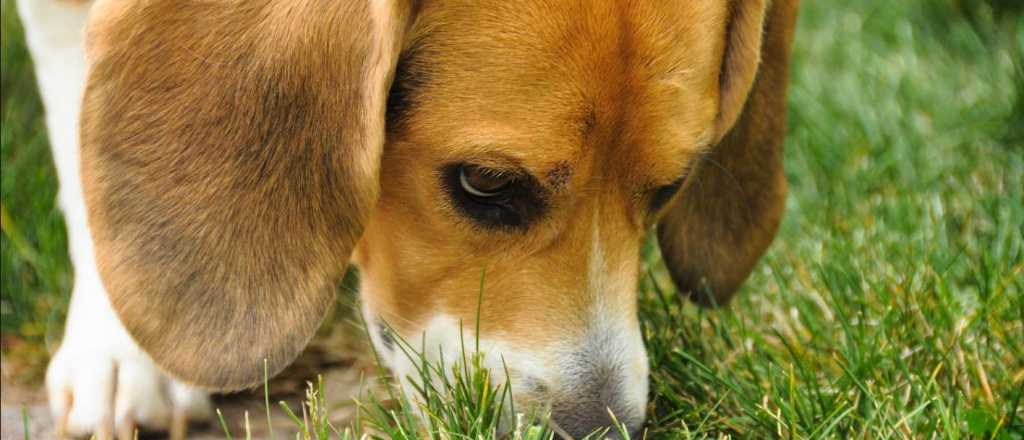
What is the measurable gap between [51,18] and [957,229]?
266cm

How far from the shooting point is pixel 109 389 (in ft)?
11.2

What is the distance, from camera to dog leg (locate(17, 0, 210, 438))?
3.37 m

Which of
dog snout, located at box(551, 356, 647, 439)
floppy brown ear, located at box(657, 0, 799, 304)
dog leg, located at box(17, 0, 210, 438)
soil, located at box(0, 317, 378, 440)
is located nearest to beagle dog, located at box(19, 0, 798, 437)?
dog snout, located at box(551, 356, 647, 439)

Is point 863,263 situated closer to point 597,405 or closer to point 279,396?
point 597,405

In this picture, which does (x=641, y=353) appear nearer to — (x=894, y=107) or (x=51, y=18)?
(x=51, y=18)

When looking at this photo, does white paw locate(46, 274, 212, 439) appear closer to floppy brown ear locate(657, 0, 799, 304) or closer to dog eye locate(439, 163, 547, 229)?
dog eye locate(439, 163, 547, 229)

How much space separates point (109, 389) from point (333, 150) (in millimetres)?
887

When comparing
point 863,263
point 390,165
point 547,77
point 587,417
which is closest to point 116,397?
point 390,165

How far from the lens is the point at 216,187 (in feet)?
10.2

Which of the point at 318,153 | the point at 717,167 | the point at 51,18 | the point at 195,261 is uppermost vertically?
the point at 51,18

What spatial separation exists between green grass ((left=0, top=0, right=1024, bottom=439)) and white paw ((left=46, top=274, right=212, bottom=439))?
→ 44 cm

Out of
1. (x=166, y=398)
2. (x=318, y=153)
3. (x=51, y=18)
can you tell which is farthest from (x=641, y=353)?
(x=51, y=18)

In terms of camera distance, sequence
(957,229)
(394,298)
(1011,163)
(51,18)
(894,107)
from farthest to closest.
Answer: (894,107) < (1011,163) < (957,229) < (51,18) < (394,298)

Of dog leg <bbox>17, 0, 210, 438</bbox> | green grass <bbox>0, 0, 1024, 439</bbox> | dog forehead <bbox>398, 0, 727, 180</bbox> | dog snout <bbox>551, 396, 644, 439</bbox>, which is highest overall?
dog forehead <bbox>398, 0, 727, 180</bbox>
